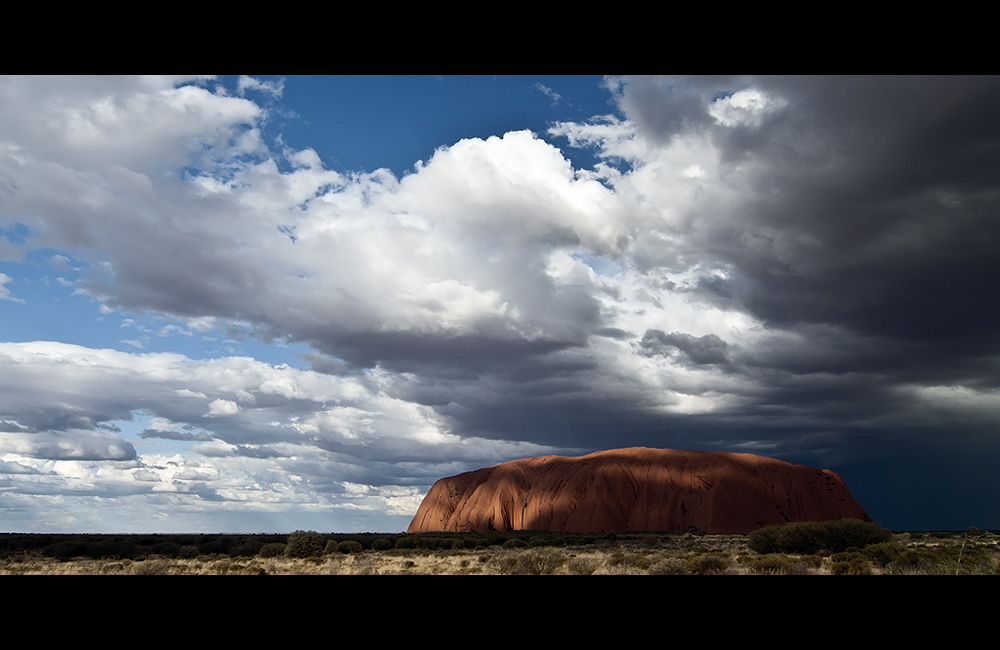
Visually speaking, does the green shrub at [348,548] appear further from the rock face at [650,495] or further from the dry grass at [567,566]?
the rock face at [650,495]

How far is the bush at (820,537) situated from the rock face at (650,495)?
54.7m

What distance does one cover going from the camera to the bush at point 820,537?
28.8 meters

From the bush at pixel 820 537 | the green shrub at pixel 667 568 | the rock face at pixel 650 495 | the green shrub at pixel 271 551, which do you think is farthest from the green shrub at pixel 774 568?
the rock face at pixel 650 495

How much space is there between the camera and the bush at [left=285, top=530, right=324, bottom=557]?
29.0 metres

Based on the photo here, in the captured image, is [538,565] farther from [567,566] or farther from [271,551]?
[271,551]

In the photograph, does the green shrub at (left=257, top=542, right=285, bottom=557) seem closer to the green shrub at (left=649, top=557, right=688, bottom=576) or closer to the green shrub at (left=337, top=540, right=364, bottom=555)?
the green shrub at (left=337, top=540, right=364, bottom=555)

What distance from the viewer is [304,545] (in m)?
29.3

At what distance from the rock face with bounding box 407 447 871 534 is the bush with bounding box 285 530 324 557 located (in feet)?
202
